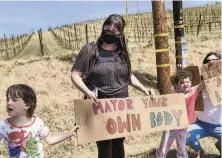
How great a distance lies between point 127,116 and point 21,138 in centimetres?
128

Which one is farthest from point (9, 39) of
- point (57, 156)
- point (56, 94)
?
point (57, 156)

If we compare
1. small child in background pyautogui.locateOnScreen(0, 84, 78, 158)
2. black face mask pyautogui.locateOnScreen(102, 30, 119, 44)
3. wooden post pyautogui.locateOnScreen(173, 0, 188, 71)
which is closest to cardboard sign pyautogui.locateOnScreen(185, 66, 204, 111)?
black face mask pyautogui.locateOnScreen(102, 30, 119, 44)

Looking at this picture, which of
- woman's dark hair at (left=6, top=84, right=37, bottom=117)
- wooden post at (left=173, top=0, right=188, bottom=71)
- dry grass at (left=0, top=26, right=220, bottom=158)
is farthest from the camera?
wooden post at (left=173, top=0, right=188, bottom=71)

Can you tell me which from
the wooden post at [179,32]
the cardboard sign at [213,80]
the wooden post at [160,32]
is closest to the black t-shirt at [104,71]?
the cardboard sign at [213,80]

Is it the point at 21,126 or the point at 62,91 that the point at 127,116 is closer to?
the point at 21,126

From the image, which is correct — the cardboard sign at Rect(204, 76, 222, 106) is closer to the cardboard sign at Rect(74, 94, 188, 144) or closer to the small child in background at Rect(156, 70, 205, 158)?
the small child in background at Rect(156, 70, 205, 158)

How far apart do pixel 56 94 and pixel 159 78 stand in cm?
316

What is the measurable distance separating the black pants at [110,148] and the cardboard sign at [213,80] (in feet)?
4.65

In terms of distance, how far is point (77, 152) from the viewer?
21.9 feet

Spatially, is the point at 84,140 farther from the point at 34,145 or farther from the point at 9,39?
the point at 9,39

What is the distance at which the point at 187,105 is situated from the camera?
455 centimetres

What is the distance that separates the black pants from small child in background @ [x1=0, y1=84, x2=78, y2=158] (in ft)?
2.66

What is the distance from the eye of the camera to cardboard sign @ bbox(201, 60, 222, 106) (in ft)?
15.2

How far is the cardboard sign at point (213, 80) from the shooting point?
464 cm
